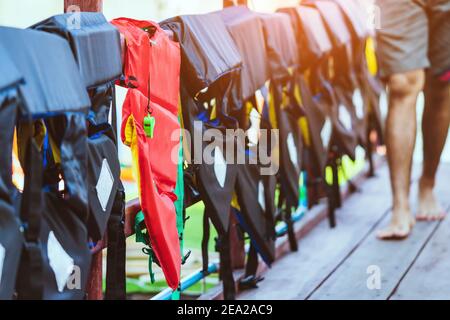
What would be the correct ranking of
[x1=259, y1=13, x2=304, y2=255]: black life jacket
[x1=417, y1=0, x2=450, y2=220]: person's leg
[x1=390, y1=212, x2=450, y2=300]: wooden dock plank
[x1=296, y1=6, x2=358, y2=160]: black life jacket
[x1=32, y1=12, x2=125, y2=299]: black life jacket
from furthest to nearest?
1. [x1=417, y1=0, x2=450, y2=220]: person's leg
2. [x1=296, y1=6, x2=358, y2=160]: black life jacket
3. [x1=259, y1=13, x2=304, y2=255]: black life jacket
4. [x1=390, y1=212, x2=450, y2=300]: wooden dock plank
5. [x1=32, y1=12, x2=125, y2=299]: black life jacket

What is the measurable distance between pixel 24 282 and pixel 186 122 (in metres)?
0.89

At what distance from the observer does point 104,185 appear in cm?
193

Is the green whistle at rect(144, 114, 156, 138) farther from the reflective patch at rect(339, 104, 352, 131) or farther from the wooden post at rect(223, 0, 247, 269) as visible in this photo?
the reflective patch at rect(339, 104, 352, 131)

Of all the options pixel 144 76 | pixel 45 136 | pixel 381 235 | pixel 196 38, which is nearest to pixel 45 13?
pixel 196 38

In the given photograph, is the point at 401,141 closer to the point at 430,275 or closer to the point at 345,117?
the point at 345,117

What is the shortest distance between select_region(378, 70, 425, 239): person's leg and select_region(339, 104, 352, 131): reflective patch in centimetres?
35

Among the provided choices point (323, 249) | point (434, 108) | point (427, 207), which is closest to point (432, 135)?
point (434, 108)

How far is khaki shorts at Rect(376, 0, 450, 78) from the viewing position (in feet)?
12.2

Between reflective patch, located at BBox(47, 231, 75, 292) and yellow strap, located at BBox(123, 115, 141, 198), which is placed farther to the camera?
yellow strap, located at BBox(123, 115, 141, 198)

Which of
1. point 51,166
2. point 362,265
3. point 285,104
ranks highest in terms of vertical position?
point 51,166

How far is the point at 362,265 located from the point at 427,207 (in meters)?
0.85

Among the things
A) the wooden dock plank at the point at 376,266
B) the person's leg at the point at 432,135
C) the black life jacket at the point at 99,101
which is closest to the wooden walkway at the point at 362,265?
the wooden dock plank at the point at 376,266

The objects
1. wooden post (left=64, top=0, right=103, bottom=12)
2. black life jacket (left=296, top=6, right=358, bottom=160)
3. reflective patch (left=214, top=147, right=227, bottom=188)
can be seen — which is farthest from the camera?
black life jacket (left=296, top=6, right=358, bottom=160)

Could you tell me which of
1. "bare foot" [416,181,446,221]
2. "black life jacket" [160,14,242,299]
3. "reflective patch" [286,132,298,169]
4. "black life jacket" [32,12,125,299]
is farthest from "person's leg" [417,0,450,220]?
"black life jacket" [32,12,125,299]
